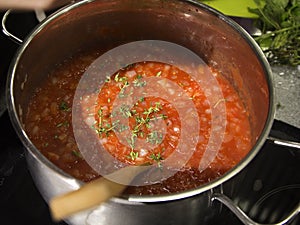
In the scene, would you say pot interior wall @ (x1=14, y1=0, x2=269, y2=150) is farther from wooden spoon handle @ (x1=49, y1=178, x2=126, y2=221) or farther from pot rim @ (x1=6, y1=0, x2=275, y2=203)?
wooden spoon handle @ (x1=49, y1=178, x2=126, y2=221)

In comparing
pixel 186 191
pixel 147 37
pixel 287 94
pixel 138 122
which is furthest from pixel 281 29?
pixel 186 191

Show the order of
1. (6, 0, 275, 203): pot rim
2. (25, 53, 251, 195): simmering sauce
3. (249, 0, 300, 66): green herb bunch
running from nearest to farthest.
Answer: (6, 0, 275, 203): pot rim, (25, 53, 251, 195): simmering sauce, (249, 0, 300, 66): green herb bunch

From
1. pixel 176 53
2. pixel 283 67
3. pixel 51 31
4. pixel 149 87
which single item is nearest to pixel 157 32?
pixel 176 53

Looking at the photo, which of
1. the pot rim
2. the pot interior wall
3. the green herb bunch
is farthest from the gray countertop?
the pot rim

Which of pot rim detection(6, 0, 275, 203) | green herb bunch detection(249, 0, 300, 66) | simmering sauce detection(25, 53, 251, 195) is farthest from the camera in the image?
green herb bunch detection(249, 0, 300, 66)

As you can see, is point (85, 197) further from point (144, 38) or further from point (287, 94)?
point (287, 94)

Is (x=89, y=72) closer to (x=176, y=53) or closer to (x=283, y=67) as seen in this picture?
(x=176, y=53)

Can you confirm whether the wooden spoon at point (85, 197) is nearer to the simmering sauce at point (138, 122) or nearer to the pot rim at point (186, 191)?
the pot rim at point (186, 191)

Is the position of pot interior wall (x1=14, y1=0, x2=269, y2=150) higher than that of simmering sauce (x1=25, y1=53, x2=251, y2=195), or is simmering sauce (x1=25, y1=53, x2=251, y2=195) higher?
pot interior wall (x1=14, y1=0, x2=269, y2=150)
